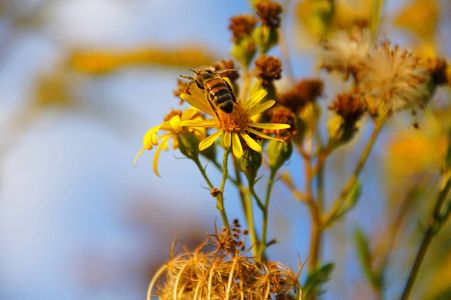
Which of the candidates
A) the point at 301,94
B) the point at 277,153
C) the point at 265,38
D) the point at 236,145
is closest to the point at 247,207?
the point at 277,153

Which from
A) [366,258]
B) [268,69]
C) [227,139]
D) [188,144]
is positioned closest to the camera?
[227,139]

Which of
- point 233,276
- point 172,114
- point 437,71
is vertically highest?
point 437,71

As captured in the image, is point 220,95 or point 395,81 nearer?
point 220,95

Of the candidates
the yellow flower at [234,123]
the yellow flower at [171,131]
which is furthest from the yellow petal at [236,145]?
the yellow flower at [171,131]

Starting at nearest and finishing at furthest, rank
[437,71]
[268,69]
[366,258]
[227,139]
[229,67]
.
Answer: [227,139], [268,69], [229,67], [437,71], [366,258]

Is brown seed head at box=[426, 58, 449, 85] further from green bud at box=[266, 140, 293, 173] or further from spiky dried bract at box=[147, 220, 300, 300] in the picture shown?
spiky dried bract at box=[147, 220, 300, 300]

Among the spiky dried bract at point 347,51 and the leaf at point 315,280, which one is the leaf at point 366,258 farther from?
the spiky dried bract at point 347,51

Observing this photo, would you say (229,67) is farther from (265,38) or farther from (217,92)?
(217,92)

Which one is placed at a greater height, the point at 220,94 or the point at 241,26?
the point at 241,26
